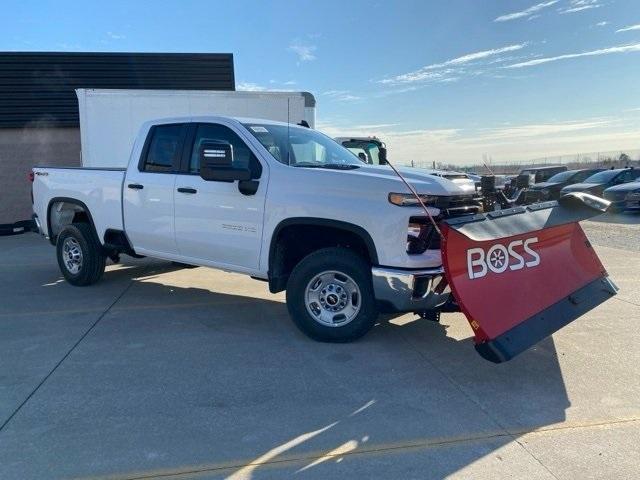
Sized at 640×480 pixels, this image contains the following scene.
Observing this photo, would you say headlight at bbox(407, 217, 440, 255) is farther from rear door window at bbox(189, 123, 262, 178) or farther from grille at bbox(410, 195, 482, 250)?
rear door window at bbox(189, 123, 262, 178)

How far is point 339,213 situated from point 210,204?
1.59 m

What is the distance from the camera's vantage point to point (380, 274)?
454 cm

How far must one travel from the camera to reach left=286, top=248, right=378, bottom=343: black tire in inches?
186

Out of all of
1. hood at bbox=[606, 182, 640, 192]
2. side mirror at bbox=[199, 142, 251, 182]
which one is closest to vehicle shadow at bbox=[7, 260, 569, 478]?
side mirror at bbox=[199, 142, 251, 182]

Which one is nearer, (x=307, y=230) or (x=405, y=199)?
(x=405, y=199)

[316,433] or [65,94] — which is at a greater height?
[65,94]

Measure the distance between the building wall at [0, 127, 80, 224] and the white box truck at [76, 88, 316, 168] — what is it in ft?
16.1

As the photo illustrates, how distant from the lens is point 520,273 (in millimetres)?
4270

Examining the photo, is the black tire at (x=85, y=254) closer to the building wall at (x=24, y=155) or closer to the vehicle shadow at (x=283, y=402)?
the vehicle shadow at (x=283, y=402)

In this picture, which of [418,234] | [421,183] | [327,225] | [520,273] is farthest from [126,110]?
[520,273]

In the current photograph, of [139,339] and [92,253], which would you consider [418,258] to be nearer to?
[139,339]

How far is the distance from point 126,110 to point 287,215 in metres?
7.79

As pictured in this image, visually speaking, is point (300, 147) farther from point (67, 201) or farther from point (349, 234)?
point (67, 201)

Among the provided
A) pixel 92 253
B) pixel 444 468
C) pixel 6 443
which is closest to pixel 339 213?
pixel 444 468
